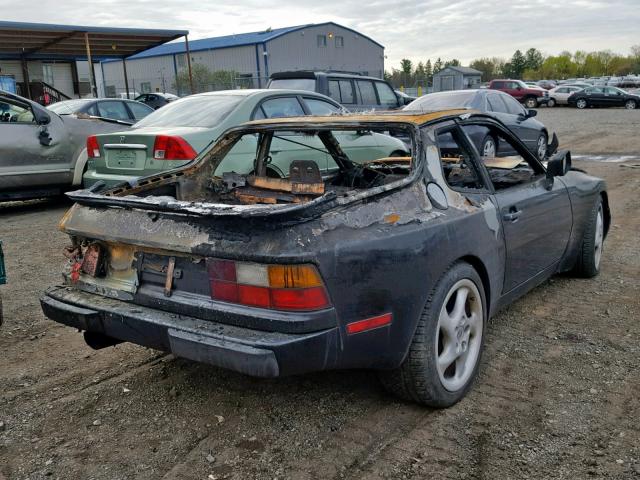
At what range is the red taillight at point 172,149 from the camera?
22.0 ft

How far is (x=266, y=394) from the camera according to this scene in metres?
3.29

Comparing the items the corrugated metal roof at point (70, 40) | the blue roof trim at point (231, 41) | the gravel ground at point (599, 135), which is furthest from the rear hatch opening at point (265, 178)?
the blue roof trim at point (231, 41)

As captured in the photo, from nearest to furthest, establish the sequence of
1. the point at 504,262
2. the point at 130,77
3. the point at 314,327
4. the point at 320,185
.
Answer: the point at 314,327, the point at 504,262, the point at 320,185, the point at 130,77

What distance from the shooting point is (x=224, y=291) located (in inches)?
107

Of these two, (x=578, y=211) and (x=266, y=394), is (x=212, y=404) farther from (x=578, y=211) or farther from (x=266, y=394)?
(x=578, y=211)

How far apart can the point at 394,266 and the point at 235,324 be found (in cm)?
73

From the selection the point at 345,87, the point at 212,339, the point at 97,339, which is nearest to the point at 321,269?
the point at 212,339

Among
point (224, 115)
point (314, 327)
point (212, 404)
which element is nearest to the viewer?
point (314, 327)

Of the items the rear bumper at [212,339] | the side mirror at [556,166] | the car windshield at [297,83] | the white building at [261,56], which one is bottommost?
the rear bumper at [212,339]

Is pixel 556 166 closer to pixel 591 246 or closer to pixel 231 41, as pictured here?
pixel 591 246

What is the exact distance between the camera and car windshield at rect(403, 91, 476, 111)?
36.9 ft

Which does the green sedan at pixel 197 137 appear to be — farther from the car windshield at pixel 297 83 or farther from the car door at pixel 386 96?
the car door at pixel 386 96

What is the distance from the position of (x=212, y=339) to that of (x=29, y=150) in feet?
22.3

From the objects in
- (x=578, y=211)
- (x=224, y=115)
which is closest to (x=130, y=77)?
(x=224, y=115)
